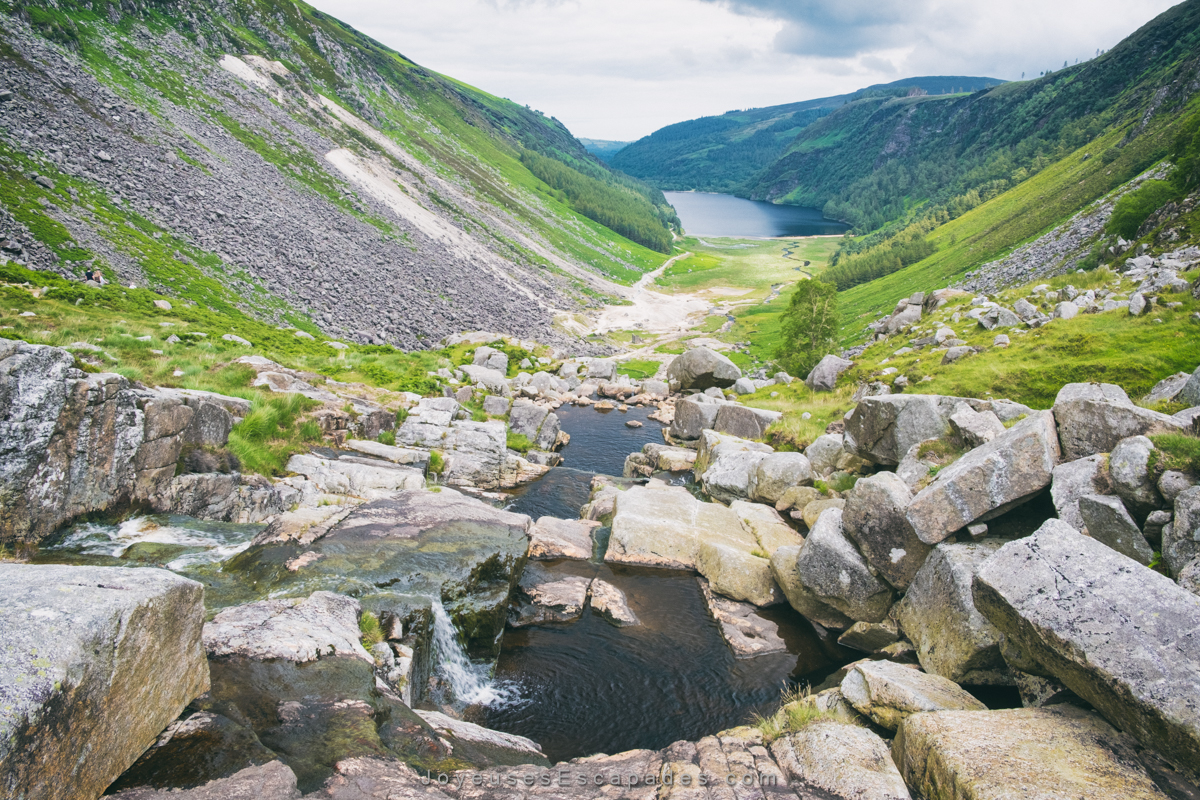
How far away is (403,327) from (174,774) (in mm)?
60329

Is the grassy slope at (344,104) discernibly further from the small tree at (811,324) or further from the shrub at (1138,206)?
the shrub at (1138,206)

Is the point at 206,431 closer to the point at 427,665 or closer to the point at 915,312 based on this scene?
the point at 427,665

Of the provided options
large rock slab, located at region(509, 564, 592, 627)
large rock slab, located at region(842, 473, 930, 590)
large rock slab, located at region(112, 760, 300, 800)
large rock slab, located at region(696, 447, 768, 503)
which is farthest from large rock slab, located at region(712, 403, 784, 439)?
large rock slab, located at region(112, 760, 300, 800)

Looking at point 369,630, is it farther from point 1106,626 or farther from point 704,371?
point 704,371

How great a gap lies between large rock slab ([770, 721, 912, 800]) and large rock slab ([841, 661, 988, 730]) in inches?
36.6

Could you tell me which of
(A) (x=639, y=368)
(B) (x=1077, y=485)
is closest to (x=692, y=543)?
(B) (x=1077, y=485)

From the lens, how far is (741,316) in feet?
392

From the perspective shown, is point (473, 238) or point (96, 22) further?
point (473, 238)

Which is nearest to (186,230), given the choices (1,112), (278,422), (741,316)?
(1,112)

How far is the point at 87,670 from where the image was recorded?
639 cm

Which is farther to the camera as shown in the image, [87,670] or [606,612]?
[606,612]

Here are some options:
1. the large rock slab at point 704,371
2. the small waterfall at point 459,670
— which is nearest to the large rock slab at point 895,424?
the small waterfall at point 459,670

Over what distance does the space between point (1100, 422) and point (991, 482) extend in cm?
316

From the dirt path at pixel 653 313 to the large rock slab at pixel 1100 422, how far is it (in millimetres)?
81943
